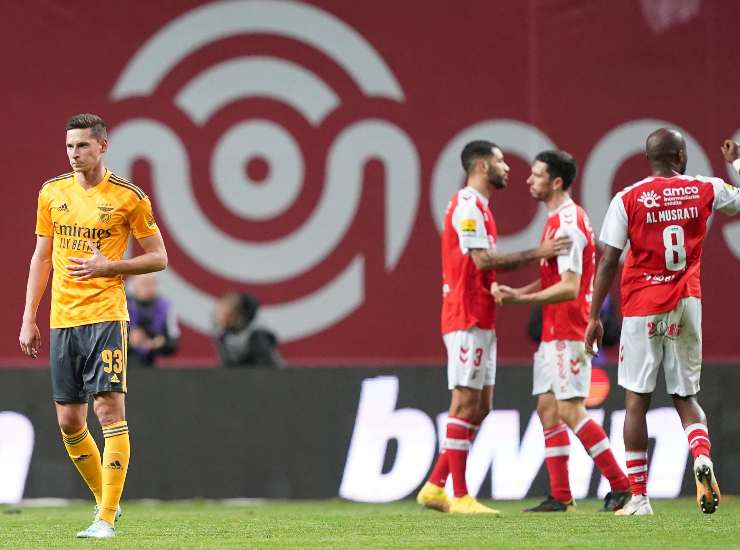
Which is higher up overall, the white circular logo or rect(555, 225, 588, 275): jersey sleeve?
the white circular logo

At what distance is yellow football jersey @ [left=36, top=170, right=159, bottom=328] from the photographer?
6.69m

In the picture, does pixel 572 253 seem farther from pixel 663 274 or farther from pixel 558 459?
pixel 558 459

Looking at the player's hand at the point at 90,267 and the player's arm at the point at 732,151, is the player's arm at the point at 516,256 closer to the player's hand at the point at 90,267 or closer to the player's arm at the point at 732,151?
the player's arm at the point at 732,151

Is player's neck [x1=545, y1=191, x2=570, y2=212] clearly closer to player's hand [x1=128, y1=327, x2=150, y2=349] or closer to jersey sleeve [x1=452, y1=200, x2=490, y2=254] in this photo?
jersey sleeve [x1=452, y1=200, x2=490, y2=254]

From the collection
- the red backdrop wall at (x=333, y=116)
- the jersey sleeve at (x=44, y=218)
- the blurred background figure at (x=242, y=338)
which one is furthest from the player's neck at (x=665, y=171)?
the red backdrop wall at (x=333, y=116)

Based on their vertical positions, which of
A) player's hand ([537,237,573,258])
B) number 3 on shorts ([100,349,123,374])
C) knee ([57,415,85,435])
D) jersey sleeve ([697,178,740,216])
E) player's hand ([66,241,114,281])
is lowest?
knee ([57,415,85,435])

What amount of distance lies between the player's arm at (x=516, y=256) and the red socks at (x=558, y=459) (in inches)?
40.8

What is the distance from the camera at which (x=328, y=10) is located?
13.5 meters

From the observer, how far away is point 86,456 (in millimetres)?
7074

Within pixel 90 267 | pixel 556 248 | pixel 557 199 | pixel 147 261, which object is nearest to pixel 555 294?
pixel 556 248

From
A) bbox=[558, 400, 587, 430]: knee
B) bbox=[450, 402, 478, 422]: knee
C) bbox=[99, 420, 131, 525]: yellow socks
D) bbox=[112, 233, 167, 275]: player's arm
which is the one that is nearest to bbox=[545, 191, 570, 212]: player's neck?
bbox=[558, 400, 587, 430]: knee

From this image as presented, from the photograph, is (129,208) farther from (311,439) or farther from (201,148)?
(201,148)

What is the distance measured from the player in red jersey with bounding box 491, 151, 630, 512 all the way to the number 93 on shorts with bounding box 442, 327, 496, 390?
27 centimetres

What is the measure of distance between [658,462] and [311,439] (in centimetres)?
239
